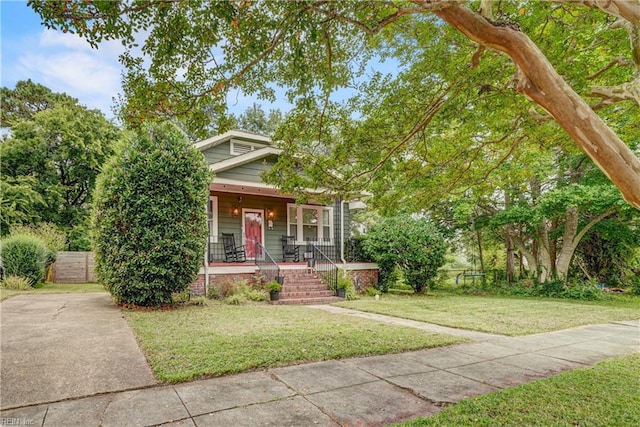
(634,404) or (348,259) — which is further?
(348,259)

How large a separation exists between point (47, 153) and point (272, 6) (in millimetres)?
20086

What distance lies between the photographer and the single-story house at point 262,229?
478 inches

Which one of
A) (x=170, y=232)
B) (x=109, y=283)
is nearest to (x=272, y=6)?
(x=170, y=232)

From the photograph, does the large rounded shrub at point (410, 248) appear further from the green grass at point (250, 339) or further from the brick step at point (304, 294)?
the green grass at point (250, 339)

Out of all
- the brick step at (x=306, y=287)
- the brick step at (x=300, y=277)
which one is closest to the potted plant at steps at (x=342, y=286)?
the brick step at (x=306, y=287)

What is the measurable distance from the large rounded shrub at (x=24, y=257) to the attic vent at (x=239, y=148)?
24.2 ft

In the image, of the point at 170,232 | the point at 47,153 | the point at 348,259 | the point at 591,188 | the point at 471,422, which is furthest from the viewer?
the point at 47,153

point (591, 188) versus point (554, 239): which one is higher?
point (591, 188)

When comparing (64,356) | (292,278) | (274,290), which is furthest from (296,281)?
(64,356)

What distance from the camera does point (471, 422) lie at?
10.1 ft

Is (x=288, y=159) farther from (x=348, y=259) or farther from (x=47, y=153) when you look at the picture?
(x=47, y=153)

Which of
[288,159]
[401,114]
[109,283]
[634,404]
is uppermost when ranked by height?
[401,114]

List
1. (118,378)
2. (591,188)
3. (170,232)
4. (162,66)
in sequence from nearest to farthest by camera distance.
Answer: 1. (118,378)
2. (162,66)
3. (170,232)
4. (591,188)

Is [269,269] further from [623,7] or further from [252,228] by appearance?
[623,7]
